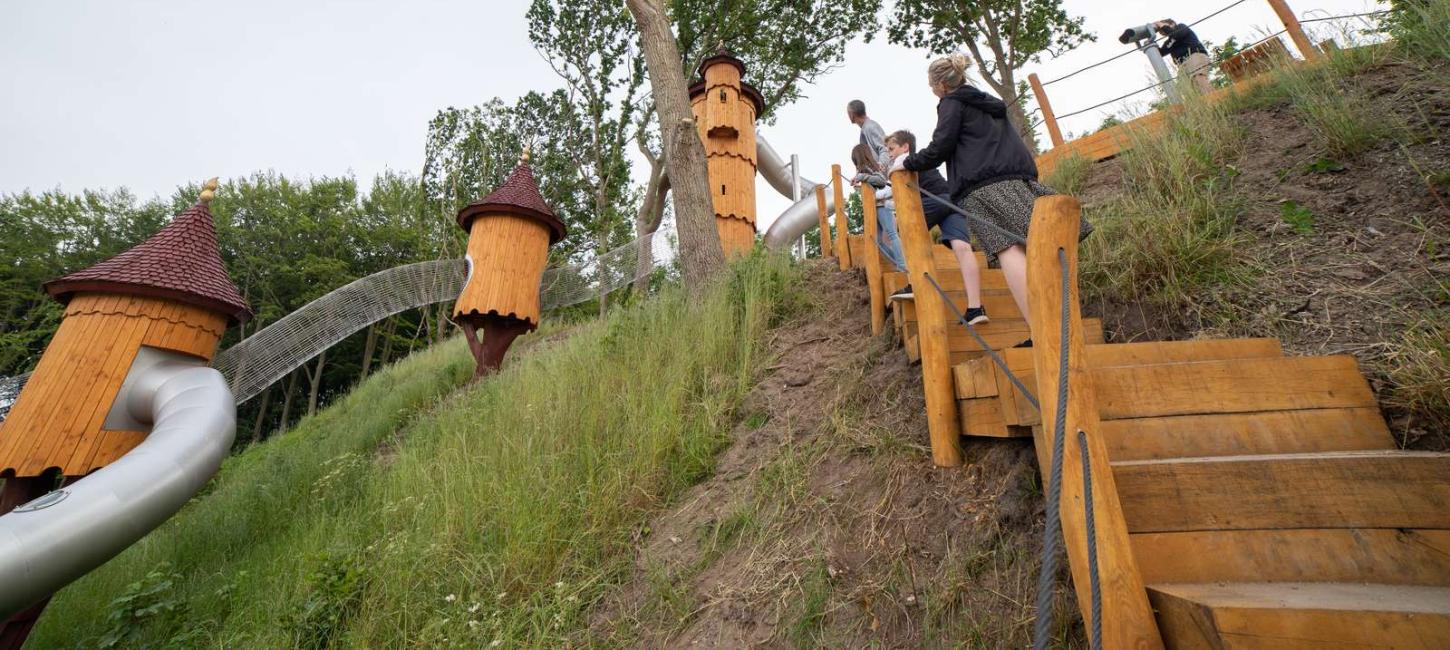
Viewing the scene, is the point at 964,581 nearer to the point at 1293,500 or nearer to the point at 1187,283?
the point at 1293,500

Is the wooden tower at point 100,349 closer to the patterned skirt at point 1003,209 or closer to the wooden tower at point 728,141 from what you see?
the wooden tower at point 728,141

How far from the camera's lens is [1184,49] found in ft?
23.5

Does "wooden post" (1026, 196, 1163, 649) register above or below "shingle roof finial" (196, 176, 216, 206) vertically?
below

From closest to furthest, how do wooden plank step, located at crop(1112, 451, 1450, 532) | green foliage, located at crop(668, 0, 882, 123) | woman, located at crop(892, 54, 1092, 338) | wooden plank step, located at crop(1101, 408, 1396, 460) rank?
wooden plank step, located at crop(1112, 451, 1450, 532) → wooden plank step, located at crop(1101, 408, 1396, 460) → woman, located at crop(892, 54, 1092, 338) → green foliage, located at crop(668, 0, 882, 123)

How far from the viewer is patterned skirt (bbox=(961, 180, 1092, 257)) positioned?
2.87 m

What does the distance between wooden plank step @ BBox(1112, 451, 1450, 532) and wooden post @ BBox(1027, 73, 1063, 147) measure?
750cm

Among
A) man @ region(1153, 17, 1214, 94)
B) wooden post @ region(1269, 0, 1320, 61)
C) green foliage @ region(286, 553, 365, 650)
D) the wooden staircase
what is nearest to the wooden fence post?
the wooden staircase

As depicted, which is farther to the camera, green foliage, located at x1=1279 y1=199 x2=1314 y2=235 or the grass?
green foliage, located at x1=1279 y1=199 x2=1314 y2=235

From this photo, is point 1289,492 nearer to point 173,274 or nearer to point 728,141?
point 173,274

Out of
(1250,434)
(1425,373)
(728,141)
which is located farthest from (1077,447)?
(728,141)

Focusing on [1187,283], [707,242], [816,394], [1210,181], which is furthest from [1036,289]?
[707,242]

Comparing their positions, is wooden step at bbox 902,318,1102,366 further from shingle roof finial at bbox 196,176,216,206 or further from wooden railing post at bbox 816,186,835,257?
shingle roof finial at bbox 196,176,216,206

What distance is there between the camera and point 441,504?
3531 mm

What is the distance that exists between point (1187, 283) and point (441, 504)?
14.3ft
